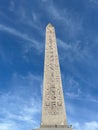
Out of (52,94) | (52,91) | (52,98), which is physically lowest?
(52,98)

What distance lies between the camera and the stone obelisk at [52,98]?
20.6 meters

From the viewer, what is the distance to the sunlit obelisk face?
20688 millimetres

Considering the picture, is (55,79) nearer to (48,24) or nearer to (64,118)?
(64,118)

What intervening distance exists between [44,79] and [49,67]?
969mm

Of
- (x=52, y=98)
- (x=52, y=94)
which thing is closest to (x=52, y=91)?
(x=52, y=94)

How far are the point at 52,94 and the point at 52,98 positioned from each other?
0.27m

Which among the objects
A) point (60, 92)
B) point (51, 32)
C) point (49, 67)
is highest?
point (51, 32)

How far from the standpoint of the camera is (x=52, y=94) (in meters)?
21.1

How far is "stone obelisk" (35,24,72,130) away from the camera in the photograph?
67.7 feet

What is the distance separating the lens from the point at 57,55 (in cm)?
2277

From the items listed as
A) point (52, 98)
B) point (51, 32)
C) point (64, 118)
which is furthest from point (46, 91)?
point (51, 32)

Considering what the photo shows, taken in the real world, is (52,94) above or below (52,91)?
below

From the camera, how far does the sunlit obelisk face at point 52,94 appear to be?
67.9 feet

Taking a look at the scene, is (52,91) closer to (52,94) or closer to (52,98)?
(52,94)
